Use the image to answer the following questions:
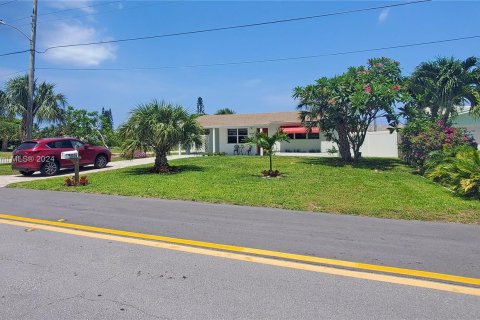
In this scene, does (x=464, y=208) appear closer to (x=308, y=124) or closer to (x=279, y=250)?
(x=279, y=250)

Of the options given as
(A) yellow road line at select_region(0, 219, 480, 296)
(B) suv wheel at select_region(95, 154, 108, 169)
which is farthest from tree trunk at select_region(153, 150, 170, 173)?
(A) yellow road line at select_region(0, 219, 480, 296)

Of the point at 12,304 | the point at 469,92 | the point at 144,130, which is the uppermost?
the point at 469,92

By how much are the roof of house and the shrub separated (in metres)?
14.6

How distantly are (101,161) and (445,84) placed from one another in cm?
1730

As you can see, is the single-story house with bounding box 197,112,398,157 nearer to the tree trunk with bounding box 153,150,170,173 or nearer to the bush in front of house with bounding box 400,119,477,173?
the bush in front of house with bounding box 400,119,477,173

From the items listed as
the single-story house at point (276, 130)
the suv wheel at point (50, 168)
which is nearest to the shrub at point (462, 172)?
the single-story house at point (276, 130)

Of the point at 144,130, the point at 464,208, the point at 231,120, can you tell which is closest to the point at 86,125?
the point at 231,120

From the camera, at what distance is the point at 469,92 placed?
701 inches

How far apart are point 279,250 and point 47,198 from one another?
750 centimetres

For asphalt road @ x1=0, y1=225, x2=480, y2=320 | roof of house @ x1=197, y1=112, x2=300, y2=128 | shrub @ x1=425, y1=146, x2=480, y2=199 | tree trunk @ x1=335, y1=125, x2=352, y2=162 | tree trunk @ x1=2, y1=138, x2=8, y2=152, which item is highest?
roof of house @ x1=197, y1=112, x2=300, y2=128

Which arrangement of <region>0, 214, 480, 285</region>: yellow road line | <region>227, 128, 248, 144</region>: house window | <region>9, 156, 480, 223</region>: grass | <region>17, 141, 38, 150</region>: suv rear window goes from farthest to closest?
<region>227, 128, 248, 144</region>: house window, <region>17, 141, 38, 150</region>: suv rear window, <region>9, 156, 480, 223</region>: grass, <region>0, 214, 480, 285</region>: yellow road line

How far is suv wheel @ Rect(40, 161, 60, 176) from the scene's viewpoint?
1623 centimetres

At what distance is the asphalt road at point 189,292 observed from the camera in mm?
3305

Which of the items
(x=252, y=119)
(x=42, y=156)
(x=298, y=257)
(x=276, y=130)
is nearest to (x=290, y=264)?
(x=298, y=257)
